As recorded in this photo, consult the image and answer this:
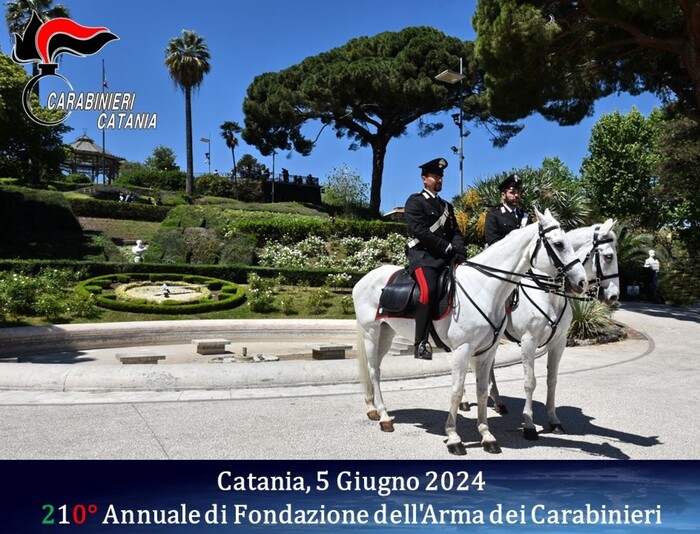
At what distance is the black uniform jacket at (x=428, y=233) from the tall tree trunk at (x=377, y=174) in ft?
138

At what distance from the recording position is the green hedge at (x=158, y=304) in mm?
16125

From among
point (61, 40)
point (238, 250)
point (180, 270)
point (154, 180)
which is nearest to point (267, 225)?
point (238, 250)

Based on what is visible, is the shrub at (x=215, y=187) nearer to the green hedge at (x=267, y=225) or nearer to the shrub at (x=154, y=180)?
the shrub at (x=154, y=180)

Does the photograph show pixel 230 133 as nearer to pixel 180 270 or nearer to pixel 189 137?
pixel 189 137

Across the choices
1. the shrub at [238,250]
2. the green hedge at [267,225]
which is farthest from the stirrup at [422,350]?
the green hedge at [267,225]

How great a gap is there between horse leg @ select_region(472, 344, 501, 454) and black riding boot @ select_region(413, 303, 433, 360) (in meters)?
0.57

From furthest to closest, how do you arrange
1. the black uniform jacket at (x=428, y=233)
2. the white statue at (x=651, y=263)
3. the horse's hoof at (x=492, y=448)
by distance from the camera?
1. the white statue at (x=651, y=263)
2. the black uniform jacket at (x=428, y=233)
3. the horse's hoof at (x=492, y=448)

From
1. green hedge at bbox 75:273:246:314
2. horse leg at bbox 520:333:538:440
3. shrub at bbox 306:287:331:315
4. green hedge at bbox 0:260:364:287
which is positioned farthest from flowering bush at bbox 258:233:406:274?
horse leg at bbox 520:333:538:440

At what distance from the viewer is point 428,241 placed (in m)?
6.17

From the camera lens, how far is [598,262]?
606cm

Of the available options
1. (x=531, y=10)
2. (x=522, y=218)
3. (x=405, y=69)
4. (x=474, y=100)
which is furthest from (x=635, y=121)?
(x=522, y=218)

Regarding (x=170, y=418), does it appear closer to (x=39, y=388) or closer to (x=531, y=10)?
(x=39, y=388)

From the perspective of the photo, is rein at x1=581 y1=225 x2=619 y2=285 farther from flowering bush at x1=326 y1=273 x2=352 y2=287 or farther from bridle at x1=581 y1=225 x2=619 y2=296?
flowering bush at x1=326 y1=273 x2=352 y2=287

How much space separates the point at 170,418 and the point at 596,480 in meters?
4.86
